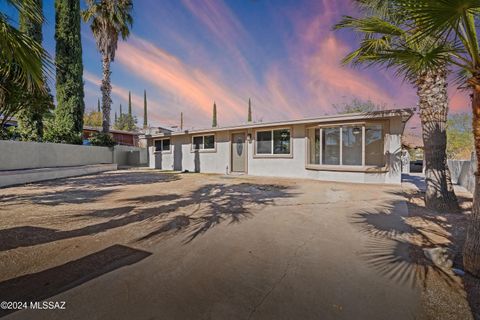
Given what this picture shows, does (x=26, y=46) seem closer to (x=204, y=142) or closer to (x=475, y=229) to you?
(x=475, y=229)

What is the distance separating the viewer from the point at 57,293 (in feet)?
6.62

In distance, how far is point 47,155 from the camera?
486 inches

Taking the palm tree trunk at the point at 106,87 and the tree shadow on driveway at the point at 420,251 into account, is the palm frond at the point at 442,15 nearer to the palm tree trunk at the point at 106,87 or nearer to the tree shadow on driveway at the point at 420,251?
the tree shadow on driveway at the point at 420,251

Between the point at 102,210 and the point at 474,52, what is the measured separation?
21.6 ft

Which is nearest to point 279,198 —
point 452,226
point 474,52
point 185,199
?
point 185,199

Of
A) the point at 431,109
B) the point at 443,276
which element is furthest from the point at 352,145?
the point at 443,276

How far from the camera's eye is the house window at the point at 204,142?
1445cm

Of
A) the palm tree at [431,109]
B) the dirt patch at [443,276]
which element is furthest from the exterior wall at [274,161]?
the dirt patch at [443,276]

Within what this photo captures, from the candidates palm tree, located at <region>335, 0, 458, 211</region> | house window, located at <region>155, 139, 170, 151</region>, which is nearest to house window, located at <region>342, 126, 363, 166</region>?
palm tree, located at <region>335, 0, 458, 211</region>

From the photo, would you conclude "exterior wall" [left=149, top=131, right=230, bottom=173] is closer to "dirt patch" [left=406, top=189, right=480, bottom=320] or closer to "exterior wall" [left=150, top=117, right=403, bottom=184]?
"exterior wall" [left=150, top=117, right=403, bottom=184]

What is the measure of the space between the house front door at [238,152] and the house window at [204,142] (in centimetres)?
Answer: 167

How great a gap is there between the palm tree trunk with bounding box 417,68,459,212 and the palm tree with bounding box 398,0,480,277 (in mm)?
3083

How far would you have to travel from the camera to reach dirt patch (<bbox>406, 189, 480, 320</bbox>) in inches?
73.4

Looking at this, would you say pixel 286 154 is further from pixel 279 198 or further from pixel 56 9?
pixel 56 9
